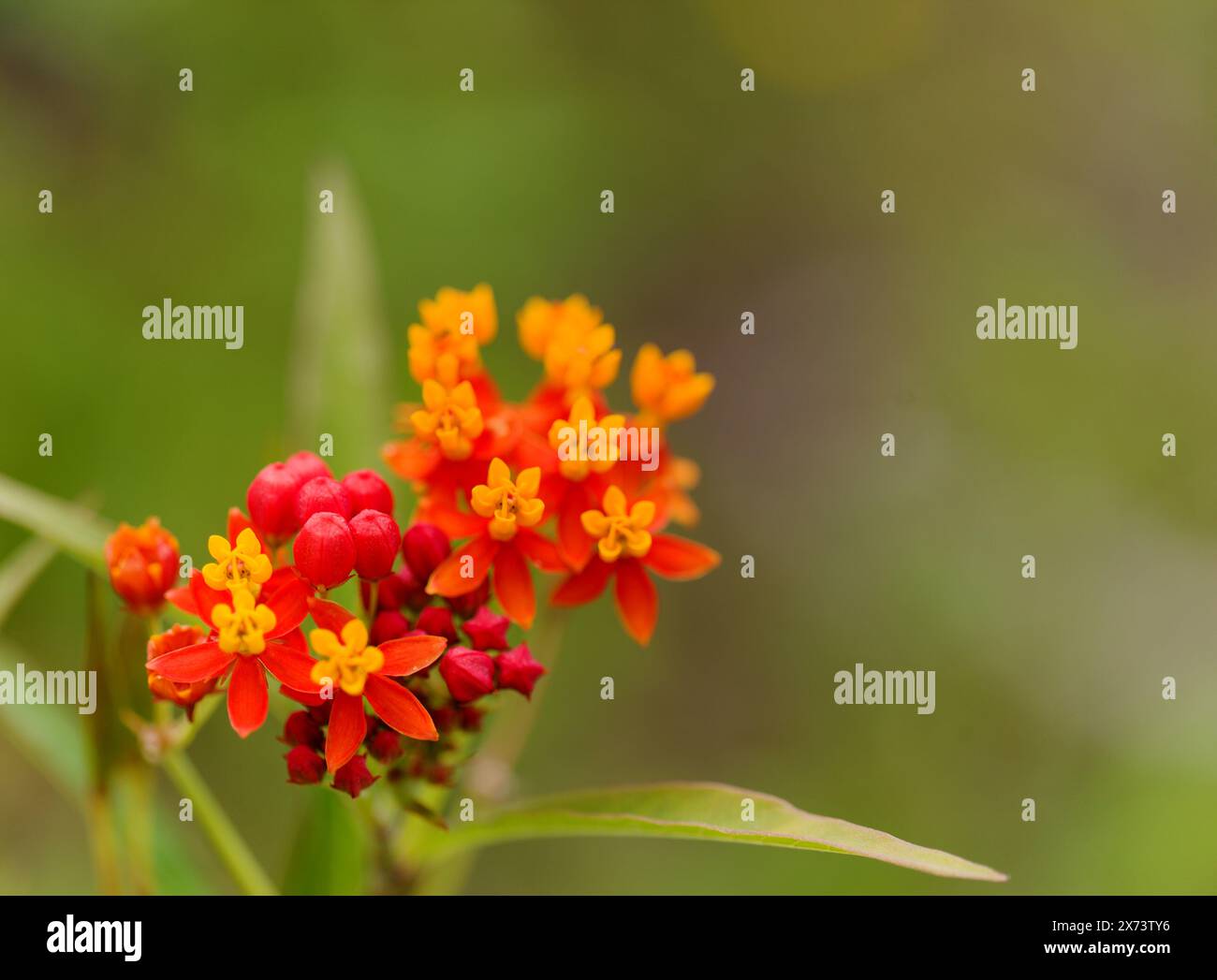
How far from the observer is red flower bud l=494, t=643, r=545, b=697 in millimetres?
1877

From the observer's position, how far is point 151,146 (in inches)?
177

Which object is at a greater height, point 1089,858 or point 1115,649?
point 1115,649

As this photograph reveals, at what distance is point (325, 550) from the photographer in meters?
1.74

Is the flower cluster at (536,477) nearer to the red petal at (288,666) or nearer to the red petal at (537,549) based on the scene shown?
the red petal at (537,549)

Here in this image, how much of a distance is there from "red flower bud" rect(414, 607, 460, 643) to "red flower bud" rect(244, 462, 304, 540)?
0.26 m

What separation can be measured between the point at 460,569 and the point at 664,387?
2.10 feet

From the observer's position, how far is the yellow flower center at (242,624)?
5.54 feet

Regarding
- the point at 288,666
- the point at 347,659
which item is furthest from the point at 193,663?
the point at 347,659

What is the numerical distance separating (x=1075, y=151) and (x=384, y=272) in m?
3.10

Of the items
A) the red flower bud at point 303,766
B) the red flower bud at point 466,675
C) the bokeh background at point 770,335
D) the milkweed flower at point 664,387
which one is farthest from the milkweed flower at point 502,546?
the bokeh background at point 770,335

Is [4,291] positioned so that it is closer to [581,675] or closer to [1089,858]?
[581,675]

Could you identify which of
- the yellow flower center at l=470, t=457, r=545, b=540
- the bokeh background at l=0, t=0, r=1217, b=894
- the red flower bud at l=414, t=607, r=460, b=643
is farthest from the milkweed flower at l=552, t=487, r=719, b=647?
the bokeh background at l=0, t=0, r=1217, b=894

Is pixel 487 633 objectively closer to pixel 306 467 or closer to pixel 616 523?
pixel 616 523

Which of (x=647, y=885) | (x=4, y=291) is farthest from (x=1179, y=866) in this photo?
(x=4, y=291)
